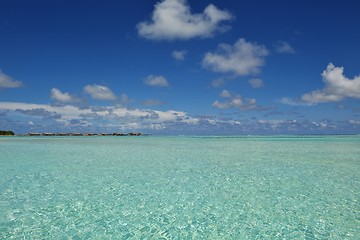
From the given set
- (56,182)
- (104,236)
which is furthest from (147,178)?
(104,236)

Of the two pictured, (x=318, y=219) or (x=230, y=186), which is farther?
(x=230, y=186)

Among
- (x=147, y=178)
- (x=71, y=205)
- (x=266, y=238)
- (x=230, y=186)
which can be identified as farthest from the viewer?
(x=147, y=178)

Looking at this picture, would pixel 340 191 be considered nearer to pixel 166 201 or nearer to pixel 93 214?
pixel 166 201

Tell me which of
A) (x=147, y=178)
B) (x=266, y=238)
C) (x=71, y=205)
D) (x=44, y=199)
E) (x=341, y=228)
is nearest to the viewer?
(x=266, y=238)

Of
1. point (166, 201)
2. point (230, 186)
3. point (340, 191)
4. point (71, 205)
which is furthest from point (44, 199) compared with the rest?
point (340, 191)

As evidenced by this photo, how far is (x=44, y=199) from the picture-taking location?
28.6 feet

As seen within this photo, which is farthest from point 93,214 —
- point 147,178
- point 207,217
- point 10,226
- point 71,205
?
point 147,178

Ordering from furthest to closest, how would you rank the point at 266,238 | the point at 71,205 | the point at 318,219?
the point at 71,205 < the point at 318,219 < the point at 266,238

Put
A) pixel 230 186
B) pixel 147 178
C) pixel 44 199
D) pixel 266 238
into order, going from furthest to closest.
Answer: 1. pixel 147 178
2. pixel 230 186
3. pixel 44 199
4. pixel 266 238

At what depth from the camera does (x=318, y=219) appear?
22.9ft

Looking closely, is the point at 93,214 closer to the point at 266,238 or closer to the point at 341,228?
the point at 266,238

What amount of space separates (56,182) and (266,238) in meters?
8.34

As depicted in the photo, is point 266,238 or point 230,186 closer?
point 266,238

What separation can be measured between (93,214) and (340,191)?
780 centimetres
